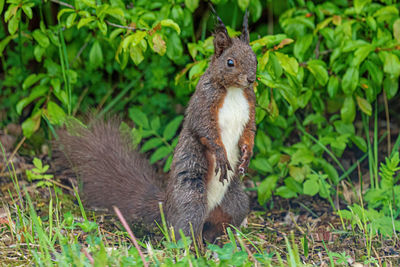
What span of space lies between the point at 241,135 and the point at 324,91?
1222 mm

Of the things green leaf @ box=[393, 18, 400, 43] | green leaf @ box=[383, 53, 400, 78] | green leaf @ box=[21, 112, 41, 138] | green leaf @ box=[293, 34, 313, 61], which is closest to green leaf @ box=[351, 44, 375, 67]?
green leaf @ box=[383, 53, 400, 78]

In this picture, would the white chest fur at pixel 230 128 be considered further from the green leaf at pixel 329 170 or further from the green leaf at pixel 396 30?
the green leaf at pixel 396 30

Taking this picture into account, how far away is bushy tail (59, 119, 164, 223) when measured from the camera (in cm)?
341

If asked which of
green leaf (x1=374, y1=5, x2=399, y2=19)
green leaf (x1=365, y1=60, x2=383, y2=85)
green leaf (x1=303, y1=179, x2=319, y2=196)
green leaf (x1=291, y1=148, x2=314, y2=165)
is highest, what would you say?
green leaf (x1=374, y1=5, x2=399, y2=19)

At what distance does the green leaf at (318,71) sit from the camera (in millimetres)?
3555

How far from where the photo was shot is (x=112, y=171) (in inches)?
138

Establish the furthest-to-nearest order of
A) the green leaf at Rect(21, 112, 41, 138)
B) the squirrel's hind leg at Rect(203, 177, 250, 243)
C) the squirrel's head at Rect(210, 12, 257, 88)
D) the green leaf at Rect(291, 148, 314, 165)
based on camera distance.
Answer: the green leaf at Rect(21, 112, 41, 138), the green leaf at Rect(291, 148, 314, 165), the squirrel's hind leg at Rect(203, 177, 250, 243), the squirrel's head at Rect(210, 12, 257, 88)

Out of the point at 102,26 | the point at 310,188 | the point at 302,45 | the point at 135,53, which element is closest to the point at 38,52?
the point at 102,26

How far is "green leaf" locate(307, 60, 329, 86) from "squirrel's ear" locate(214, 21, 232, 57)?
0.82 meters

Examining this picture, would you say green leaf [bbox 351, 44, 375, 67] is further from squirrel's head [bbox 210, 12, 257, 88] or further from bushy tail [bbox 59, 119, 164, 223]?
bushy tail [bbox 59, 119, 164, 223]

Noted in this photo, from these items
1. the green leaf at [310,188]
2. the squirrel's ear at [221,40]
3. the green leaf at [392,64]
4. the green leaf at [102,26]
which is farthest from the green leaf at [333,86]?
the green leaf at [102,26]

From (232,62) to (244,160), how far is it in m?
0.60

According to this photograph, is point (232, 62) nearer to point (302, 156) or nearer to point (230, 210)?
point (230, 210)

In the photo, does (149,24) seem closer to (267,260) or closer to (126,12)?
(126,12)
